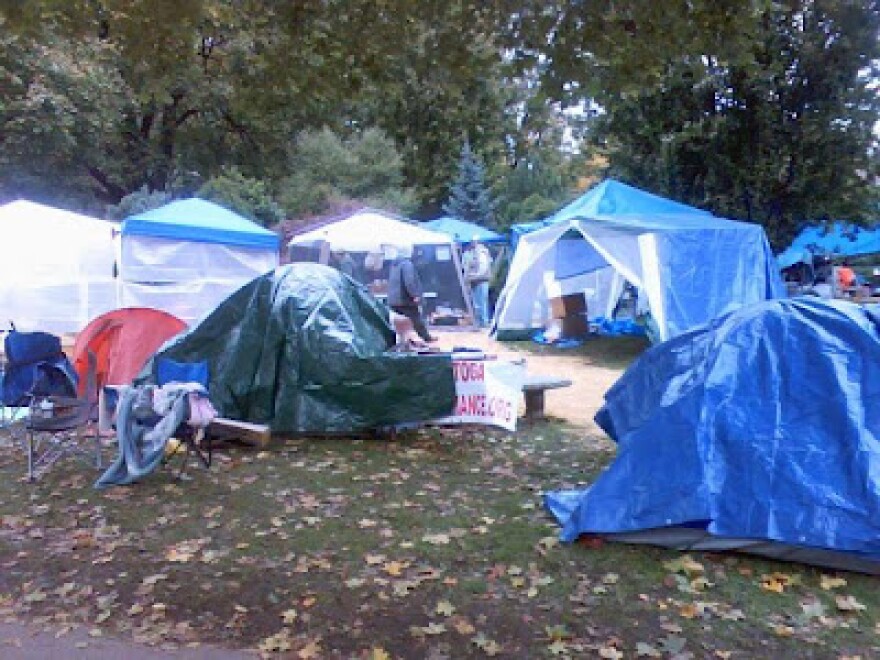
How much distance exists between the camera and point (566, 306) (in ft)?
49.1

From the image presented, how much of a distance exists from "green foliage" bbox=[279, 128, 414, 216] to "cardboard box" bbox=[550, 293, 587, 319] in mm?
14023

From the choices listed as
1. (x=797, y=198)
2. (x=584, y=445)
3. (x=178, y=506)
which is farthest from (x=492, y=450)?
(x=797, y=198)

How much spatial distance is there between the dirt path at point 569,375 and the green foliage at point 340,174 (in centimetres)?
1327

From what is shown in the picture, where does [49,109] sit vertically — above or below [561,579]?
above

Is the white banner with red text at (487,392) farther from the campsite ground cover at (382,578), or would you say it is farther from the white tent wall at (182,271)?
the white tent wall at (182,271)

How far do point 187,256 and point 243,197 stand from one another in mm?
10300

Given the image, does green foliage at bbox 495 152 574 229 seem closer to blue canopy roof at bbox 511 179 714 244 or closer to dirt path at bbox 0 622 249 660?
blue canopy roof at bbox 511 179 714 244

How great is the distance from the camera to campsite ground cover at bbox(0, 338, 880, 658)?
3.53 meters

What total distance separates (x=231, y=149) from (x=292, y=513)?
24.3 metres

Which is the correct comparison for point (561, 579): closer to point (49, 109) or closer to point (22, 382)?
point (22, 382)

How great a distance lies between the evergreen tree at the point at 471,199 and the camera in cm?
2912

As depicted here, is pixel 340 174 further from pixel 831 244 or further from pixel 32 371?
pixel 32 371

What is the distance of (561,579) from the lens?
161 inches

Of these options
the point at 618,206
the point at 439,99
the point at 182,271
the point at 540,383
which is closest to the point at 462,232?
the point at 439,99
